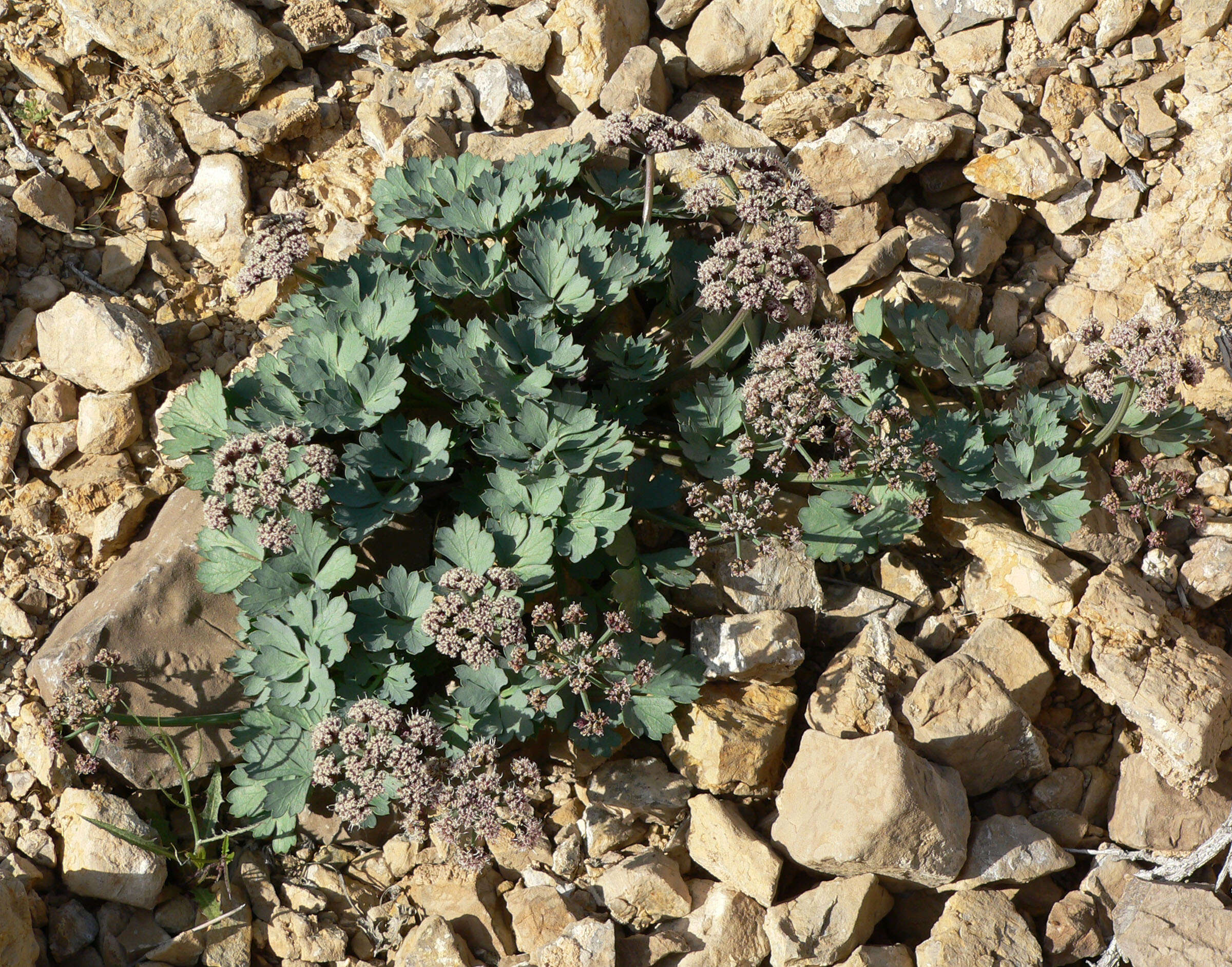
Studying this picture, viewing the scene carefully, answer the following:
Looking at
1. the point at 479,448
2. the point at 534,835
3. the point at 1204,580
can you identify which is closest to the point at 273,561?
the point at 479,448

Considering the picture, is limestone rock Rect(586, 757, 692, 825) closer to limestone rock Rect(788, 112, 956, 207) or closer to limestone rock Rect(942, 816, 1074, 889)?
limestone rock Rect(942, 816, 1074, 889)

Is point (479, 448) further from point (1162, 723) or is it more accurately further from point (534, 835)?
point (1162, 723)

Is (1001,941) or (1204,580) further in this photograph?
(1204,580)

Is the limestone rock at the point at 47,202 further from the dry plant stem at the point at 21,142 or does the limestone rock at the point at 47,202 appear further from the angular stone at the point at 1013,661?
the angular stone at the point at 1013,661

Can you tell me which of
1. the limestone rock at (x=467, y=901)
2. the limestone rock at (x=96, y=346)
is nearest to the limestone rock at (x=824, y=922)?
the limestone rock at (x=467, y=901)

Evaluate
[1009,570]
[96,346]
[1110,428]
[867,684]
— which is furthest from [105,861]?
[1110,428]

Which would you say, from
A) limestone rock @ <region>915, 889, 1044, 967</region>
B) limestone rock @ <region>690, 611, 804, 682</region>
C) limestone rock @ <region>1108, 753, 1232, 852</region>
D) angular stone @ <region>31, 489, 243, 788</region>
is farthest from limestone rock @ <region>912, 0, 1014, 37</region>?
angular stone @ <region>31, 489, 243, 788</region>
